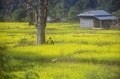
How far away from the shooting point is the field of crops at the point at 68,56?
193 inches

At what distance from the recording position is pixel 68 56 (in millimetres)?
6316

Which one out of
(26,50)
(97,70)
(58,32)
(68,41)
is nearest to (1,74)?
(97,70)

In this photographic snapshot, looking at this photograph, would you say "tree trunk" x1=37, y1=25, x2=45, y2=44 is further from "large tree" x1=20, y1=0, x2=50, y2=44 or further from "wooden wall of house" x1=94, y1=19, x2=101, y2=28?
"wooden wall of house" x1=94, y1=19, x2=101, y2=28

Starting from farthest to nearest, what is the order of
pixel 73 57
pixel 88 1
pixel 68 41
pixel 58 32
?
pixel 58 32, pixel 68 41, pixel 73 57, pixel 88 1

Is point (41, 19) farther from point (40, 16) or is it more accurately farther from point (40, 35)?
point (40, 35)

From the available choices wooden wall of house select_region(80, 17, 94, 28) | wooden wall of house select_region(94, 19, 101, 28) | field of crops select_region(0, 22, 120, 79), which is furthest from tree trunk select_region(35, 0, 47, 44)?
wooden wall of house select_region(94, 19, 101, 28)

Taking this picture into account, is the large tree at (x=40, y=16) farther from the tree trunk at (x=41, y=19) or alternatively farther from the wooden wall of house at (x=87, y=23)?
the wooden wall of house at (x=87, y=23)

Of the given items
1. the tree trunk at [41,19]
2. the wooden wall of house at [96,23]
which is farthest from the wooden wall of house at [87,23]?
the tree trunk at [41,19]

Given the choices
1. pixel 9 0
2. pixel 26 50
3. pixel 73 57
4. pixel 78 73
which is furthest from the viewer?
pixel 26 50

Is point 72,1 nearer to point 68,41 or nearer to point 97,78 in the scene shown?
point 97,78

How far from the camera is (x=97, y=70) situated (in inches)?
205

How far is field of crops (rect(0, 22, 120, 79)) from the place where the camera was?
489 centimetres

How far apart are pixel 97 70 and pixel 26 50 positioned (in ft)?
7.11

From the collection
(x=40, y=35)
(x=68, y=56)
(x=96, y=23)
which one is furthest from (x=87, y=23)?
(x=68, y=56)
